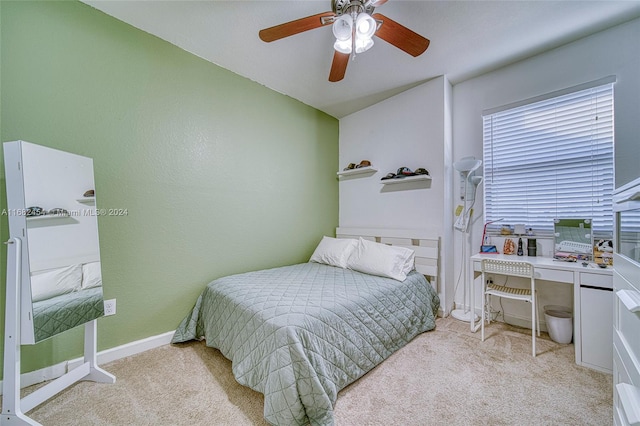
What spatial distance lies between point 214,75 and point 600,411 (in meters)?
3.75

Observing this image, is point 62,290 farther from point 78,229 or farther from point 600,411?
point 600,411

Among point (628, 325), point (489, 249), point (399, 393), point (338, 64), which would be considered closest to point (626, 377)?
point (628, 325)

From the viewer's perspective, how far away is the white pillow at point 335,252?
2808mm

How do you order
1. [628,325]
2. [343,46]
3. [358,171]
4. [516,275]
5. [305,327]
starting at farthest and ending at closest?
[358,171] < [516,275] < [343,46] < [305,327] < [628,325]

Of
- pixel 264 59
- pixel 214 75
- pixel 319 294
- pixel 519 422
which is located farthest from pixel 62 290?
pixel 519 422

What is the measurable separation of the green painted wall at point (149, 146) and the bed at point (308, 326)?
1.36 ft

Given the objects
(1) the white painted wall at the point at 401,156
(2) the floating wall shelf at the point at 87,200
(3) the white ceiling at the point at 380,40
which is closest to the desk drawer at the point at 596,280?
(1) the white painted wall at the point at 401,156

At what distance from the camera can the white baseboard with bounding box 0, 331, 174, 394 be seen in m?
1.62

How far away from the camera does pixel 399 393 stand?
5.13 feet

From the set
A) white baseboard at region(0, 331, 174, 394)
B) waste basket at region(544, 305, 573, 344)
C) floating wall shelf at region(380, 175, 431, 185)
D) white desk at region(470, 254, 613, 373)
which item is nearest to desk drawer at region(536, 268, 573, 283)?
white desk at region(470, 254, 613, 373)

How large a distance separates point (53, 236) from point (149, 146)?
94 cm

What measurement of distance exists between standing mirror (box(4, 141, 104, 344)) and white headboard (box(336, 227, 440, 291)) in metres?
2.68

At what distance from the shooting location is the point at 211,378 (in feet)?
5.66

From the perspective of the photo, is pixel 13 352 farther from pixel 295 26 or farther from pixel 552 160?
pixel 552 160
